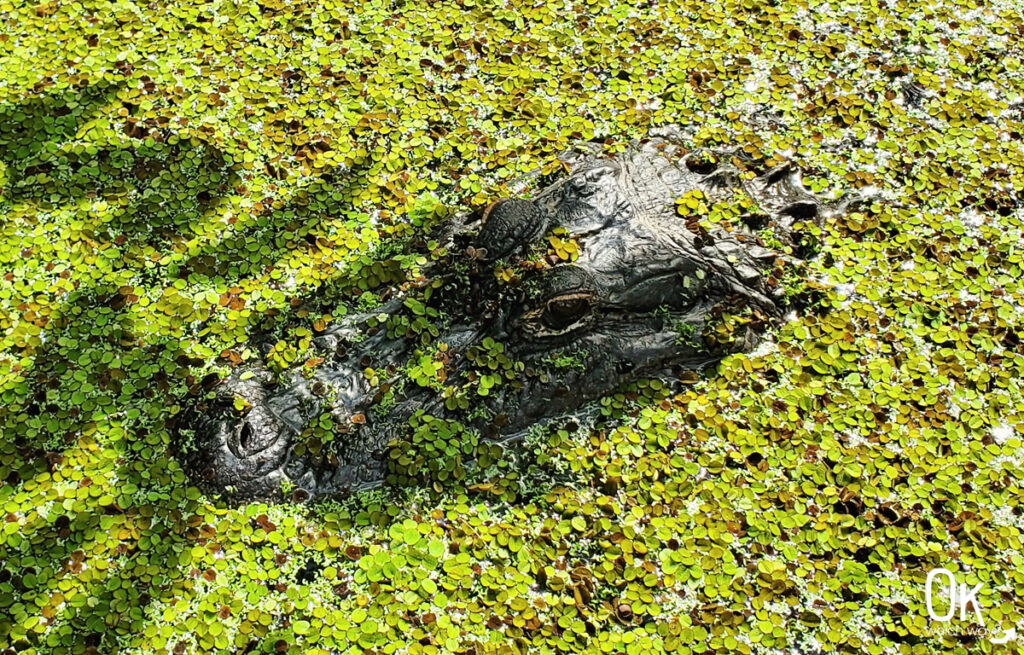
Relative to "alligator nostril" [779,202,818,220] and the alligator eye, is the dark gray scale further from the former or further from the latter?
"alligator nostril" [779,202,818,220]

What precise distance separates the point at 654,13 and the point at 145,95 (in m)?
2.85

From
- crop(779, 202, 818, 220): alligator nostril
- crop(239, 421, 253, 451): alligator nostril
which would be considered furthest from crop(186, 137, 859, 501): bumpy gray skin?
crop(779, 202, 818, 220): alligator nostril

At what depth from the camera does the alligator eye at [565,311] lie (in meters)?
3.30

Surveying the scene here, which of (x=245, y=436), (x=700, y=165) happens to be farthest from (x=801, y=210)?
(x=245, y=436)

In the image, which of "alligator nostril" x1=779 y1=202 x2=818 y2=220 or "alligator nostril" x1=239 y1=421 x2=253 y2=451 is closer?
"alligator nostril" x1=239 y1=421 x2=253 y2=451

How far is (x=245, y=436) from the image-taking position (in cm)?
319

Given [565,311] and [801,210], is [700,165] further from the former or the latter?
[565,311]

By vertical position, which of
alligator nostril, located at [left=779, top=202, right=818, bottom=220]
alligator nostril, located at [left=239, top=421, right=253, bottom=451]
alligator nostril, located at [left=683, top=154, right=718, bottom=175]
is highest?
alligator nostril, located at [left=683, top=154, right=718, bottom=175]

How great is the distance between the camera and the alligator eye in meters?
3.30

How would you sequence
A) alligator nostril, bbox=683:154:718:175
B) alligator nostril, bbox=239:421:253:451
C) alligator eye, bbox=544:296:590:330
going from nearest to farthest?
alligator nostril, bbox=239:421:253:451 → alligator eye, bbox=544:296:590:330 → alligator nostril, bbox=683:154:718:175

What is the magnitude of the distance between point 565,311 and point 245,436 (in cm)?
119

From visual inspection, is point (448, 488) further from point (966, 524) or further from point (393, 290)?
point (966, 524)

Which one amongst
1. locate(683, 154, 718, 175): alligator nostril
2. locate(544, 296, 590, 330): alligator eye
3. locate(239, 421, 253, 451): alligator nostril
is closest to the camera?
locate(239, 421, 253, 451): alligator nostril

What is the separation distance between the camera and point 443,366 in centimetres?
340
